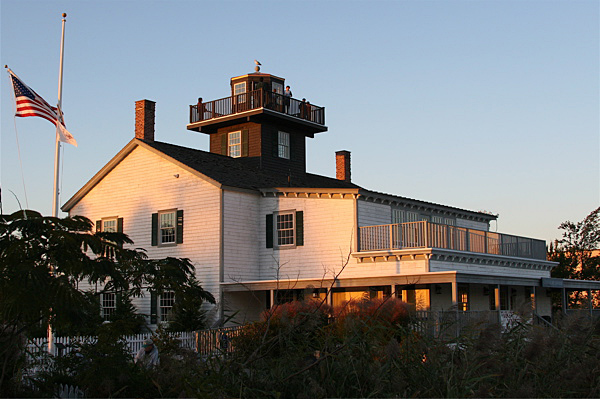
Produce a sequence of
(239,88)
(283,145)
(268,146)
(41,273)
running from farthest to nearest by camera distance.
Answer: (239,88), (283,145), (268,146), (41,273)

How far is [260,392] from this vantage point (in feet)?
19.7

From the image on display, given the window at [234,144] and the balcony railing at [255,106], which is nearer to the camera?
the balcony railing at [255,106]

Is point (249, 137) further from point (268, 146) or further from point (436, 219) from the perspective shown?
point (436, 219)

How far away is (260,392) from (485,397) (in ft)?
5.96

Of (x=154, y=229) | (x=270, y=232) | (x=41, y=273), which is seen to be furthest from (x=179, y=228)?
(x=41, y=273)

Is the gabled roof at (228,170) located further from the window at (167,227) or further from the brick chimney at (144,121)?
the window at (167,227)

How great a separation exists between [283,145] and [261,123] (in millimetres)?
1686

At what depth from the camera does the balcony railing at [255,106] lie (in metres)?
33.4

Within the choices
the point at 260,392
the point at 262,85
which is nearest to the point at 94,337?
the point at 260,392

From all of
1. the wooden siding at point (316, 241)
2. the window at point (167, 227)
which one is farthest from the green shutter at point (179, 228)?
the wooden siding at point (316, 241)

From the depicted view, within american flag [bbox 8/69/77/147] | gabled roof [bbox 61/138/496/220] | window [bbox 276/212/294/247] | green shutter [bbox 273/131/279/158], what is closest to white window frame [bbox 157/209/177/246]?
gabled roof [bbox 61/138/496/220]

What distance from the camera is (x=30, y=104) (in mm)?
20156

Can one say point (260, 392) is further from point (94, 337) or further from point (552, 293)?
point (552, 293)

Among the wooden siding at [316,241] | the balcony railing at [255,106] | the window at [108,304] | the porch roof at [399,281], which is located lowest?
the window at [108,304]
